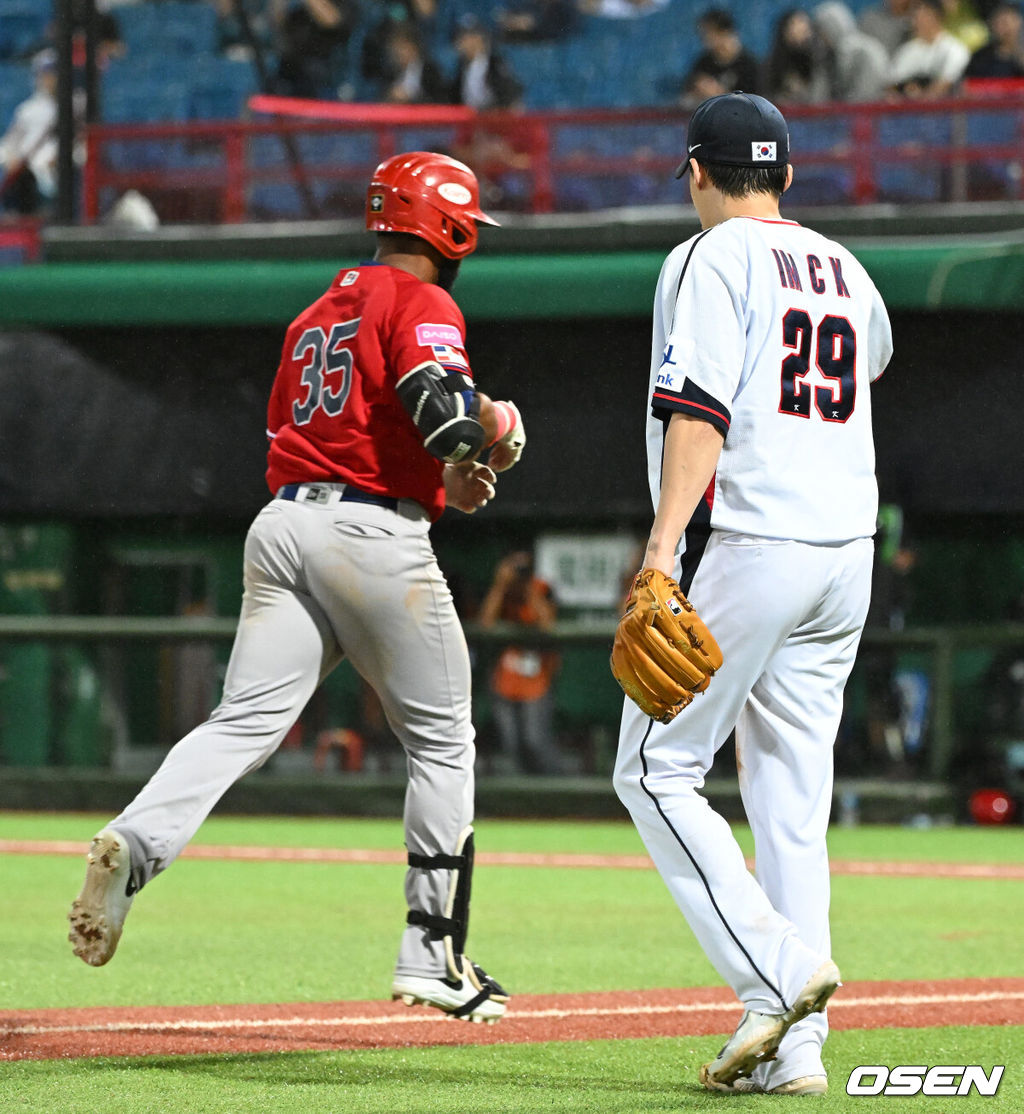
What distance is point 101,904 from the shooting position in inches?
158

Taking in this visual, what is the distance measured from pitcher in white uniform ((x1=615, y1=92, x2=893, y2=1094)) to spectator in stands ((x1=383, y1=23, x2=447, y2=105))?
12.2 meters

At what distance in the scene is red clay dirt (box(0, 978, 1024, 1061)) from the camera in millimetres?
4395

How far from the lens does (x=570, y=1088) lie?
3826 millimetres

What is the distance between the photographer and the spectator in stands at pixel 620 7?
1725 centimetres

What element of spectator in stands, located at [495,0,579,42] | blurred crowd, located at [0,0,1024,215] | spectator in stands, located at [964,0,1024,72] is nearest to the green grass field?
spectator in stands, located at [964,0,1024,72]

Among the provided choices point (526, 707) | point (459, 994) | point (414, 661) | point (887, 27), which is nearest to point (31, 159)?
point (887, 27)

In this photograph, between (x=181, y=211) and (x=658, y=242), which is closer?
(x=658, y=242)

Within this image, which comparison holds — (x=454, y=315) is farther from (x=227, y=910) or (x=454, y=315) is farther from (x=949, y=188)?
(x=949, y=188)

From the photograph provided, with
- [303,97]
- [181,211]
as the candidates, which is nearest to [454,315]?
[181,211]

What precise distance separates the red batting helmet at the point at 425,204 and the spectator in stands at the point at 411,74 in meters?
11.3

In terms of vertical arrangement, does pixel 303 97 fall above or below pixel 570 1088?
above

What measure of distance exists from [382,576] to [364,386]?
0.45 meters

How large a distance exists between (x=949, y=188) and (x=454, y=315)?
996 centimetres

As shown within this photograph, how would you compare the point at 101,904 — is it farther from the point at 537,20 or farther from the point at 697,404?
the point at 537,20
